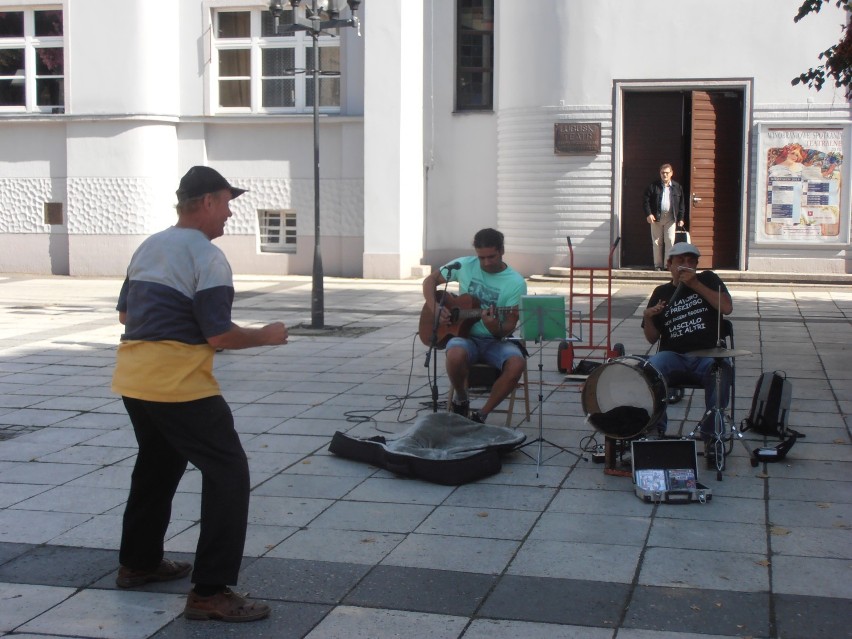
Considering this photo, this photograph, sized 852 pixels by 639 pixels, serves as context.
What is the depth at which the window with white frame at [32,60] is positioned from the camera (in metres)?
21.8

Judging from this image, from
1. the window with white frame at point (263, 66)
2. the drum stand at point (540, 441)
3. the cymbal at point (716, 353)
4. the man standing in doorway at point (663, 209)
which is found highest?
the window with white frame at point (263, 66)

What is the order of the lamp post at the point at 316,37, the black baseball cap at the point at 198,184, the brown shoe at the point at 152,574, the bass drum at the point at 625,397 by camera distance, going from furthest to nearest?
1. the lamp post at the point at 316,37
2. the bass drum at the point at 625,397
3. the brown shoe at the point at 152,574
4. the black baseball cap at the point at 198,184

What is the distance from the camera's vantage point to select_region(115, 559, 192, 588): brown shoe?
5051 millimetres

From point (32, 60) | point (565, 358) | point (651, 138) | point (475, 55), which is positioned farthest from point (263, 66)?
point (565, 358)

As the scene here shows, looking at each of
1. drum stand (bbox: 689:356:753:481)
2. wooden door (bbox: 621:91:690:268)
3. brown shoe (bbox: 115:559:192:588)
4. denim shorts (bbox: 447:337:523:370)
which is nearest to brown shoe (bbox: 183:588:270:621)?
brown shoe (bbox: 115:559:192:588)

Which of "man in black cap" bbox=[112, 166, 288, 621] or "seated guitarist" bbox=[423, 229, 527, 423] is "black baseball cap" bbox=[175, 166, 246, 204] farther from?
"seated guitarist" bbox=[423, 229, 527, 423]

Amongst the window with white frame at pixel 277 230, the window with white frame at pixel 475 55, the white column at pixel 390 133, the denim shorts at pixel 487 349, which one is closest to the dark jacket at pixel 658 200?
the window with white frame at pixel 475 55

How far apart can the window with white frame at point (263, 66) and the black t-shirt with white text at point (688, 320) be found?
47.4 ft

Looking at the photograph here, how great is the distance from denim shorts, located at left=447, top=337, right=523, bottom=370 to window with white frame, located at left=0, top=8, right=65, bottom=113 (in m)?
15.8

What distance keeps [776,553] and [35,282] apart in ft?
56.7

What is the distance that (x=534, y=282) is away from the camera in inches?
762

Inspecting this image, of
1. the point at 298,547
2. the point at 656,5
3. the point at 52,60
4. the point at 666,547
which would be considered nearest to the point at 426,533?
the point at 298,547

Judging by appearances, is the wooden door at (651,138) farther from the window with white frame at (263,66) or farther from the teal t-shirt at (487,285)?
the teal t-shirt at (487,285)

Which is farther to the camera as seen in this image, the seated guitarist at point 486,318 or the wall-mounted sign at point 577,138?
the wall-mounted sign at point 577,138
